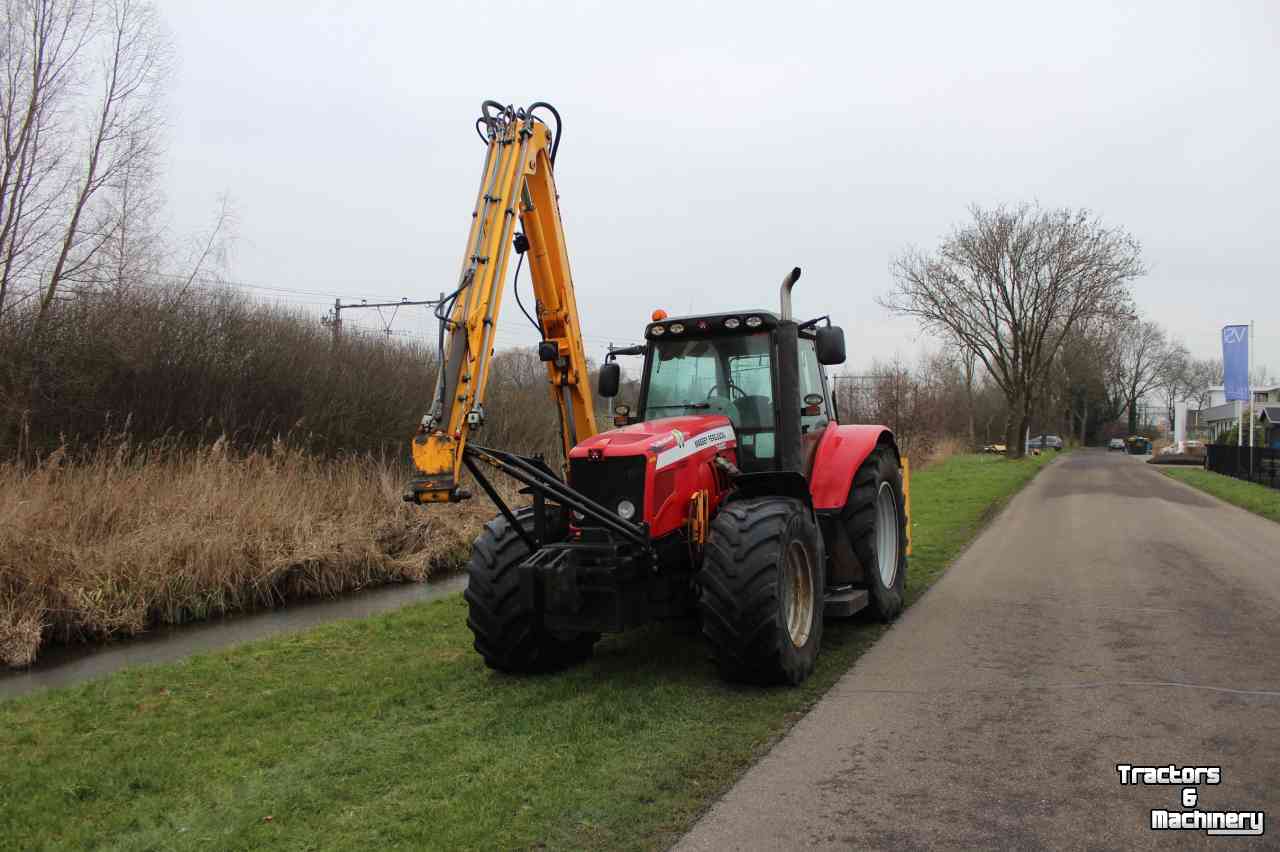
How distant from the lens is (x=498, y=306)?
591cm

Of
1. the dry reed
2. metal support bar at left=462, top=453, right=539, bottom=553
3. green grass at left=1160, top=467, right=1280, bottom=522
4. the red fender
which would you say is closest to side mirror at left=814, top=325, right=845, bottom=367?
the red fender

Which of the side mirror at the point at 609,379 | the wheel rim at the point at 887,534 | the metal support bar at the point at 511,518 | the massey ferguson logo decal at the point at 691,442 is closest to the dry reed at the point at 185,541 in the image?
the metal support bar at the point at 511,518

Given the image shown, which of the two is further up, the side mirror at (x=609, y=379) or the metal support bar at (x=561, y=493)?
the side mirror at (x=609, y=379)

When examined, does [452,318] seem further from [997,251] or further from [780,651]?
[997,251]

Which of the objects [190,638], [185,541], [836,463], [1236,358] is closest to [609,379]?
[836,463]

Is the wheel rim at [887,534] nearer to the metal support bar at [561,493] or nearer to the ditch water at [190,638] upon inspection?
the metal support bar at [561,493]

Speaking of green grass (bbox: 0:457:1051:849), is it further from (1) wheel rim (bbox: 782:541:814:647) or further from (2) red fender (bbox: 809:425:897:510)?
(2) red fender (bbox: 809:425:897:510)

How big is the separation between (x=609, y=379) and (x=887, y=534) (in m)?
3.09

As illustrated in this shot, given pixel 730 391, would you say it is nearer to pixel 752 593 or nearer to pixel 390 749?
pixel 752 593

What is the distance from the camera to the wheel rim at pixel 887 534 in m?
8.51

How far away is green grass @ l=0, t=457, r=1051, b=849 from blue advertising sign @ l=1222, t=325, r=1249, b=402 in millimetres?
27426

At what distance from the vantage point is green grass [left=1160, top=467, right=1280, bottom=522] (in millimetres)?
17878

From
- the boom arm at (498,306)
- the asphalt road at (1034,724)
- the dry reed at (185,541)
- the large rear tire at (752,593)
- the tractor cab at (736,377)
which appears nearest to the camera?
the asphalt road at (1034,724)

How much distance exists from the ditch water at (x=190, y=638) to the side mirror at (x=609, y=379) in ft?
13.8
